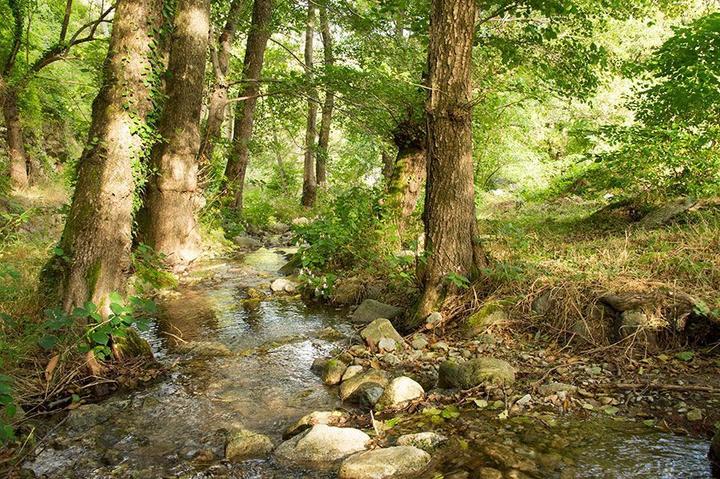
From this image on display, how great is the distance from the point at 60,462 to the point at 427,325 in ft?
11.5

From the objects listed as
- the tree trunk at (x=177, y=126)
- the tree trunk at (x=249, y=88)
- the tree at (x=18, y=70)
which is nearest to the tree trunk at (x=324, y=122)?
the tree trunk at (x=249, y=88)

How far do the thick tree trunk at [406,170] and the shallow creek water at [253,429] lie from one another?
363 cm

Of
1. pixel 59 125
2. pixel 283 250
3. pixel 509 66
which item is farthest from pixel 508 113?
pixel 59 125

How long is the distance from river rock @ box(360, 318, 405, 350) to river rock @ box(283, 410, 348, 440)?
1.42 m

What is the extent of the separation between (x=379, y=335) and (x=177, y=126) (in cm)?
596

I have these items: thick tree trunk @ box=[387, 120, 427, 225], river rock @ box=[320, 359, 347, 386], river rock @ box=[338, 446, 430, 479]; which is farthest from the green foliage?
river rock @ box=[338, 446, 430, 479]

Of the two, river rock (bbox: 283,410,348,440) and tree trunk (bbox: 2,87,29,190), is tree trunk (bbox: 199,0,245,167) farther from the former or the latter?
river rock (bbox: 283,410,348,440)

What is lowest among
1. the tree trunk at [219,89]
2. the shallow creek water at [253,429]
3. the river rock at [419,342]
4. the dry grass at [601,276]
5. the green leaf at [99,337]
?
the shallow creek water at [253,429]

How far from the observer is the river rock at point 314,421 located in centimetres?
364

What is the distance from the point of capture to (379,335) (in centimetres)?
528

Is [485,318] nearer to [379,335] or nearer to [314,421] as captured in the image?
[379,335]

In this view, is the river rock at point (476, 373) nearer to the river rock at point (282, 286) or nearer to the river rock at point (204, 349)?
the river rock at point (204, 349)

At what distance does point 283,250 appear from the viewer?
1256 centimetres

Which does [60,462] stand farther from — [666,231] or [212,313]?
[666,231]
